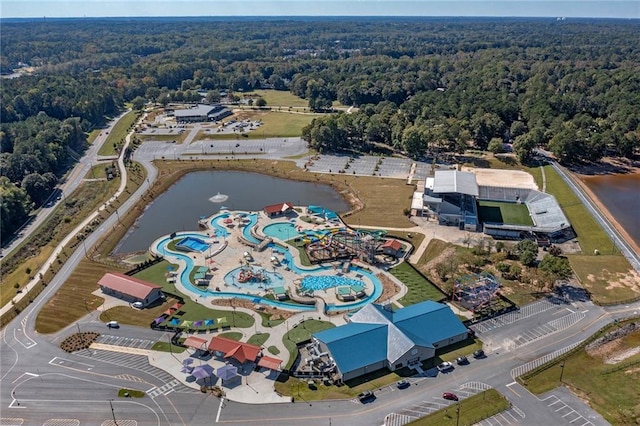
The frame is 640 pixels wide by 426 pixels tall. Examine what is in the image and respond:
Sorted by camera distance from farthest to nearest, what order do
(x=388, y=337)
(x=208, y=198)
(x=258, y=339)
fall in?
(x=208, y=198) → (x=258, y=339) → (x=388, y=337)

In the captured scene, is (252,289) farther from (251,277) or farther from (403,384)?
(403,384)

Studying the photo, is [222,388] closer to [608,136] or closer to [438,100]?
[608,136]

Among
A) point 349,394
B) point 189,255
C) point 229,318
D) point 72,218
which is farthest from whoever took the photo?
point 72,218

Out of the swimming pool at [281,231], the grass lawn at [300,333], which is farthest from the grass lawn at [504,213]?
the grass lawn at [300,333]

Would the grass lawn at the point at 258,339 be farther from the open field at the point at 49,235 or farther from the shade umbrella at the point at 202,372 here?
the open field at the point at 49,235

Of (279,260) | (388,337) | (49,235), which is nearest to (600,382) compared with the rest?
(388,337)

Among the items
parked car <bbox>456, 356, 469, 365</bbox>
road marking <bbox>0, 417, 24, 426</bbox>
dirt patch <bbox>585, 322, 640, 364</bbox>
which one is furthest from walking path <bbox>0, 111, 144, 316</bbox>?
dirt patch <bbox>585, 322, 640, 364</bbox>

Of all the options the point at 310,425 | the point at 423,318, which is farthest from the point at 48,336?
the point at 423,318
